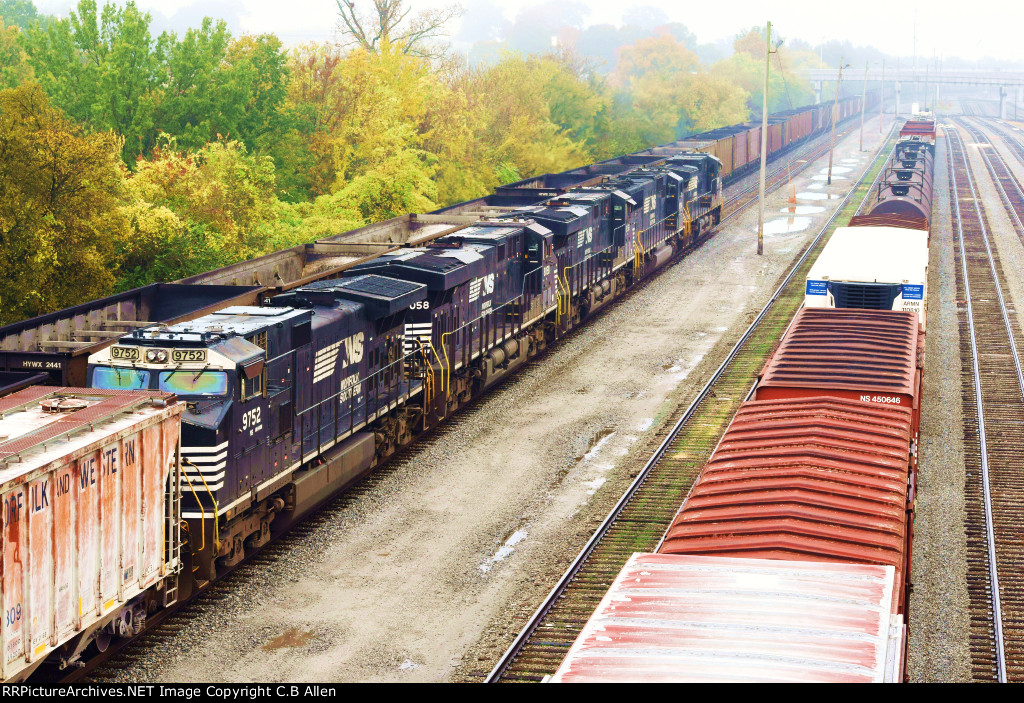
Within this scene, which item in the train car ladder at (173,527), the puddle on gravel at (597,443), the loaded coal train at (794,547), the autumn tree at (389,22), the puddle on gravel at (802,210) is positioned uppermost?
the autumn tree at (389,22)

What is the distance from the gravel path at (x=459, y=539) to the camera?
16.1 metres

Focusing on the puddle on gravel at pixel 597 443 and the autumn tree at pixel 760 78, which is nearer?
the puddle on gravel at pixel 597 443

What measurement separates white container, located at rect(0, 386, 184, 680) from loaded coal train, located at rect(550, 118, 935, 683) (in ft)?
20.3

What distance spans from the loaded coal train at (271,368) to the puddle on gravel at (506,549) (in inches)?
137

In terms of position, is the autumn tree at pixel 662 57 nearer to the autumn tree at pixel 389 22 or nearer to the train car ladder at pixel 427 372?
the autumn tree at pixel 389 22

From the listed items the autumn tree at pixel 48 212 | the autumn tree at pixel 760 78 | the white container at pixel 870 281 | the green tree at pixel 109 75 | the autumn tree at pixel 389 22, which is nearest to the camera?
the autumn tree at pixel 48 212

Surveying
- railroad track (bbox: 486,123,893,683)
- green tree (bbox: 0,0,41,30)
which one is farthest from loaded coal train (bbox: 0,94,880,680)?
green tree (bbox: 0,0,41,30)

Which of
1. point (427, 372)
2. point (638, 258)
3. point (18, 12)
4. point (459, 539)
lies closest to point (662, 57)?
point (18, 12)

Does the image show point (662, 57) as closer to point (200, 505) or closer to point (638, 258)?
point (638, 258)

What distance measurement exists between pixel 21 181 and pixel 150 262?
18.5 feet

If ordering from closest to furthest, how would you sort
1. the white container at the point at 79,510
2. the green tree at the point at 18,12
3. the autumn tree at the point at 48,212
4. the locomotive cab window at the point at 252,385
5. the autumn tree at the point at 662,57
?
1. the white container at the point at 79,510
2. the locomotive cab window at the point at 252,385
3. the autumn tree at the point at 48,212
4. the green tree at the point at 18,12
5. the autumn tree at the point at 662,57

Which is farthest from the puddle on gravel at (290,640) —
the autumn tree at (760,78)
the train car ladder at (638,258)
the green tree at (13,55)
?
the autumn tree at (760,78)

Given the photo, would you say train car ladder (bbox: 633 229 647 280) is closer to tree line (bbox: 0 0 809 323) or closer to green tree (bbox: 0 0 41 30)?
tree line (bbox: 0 0 809 323)
